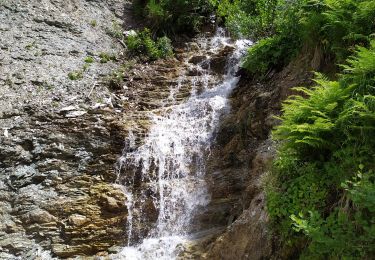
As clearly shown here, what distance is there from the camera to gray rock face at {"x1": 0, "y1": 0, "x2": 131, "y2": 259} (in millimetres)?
8000

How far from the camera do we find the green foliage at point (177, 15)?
15.5 meters

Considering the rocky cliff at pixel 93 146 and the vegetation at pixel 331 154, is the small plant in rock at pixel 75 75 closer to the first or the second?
the rocky cliff at pixel 93 146

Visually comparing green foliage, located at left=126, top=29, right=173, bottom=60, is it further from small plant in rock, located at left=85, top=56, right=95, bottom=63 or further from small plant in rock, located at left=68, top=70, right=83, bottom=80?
small plant in rock, located at left=68, top=70, right=83, bottom=80

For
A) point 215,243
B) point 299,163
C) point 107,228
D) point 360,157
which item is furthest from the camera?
point 107,228

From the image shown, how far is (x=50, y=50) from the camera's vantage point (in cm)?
1294

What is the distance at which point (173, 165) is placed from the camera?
9.11 m

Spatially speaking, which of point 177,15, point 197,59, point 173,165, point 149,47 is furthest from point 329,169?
point 177,15

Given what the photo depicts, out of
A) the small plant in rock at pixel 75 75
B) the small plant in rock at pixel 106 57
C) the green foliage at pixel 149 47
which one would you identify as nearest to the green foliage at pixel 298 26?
the green foliage at pixel 149 47

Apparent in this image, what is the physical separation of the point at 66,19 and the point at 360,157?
1284 centimetres

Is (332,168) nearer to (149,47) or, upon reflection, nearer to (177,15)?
(149,47)

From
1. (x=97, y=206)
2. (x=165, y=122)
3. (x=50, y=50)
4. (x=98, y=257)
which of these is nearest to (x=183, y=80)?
(x=165, y=122)

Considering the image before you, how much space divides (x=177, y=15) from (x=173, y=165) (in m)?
8.51

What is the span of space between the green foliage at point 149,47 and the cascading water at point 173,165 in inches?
110

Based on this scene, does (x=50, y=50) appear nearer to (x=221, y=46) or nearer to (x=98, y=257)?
(x=221, y=46)
